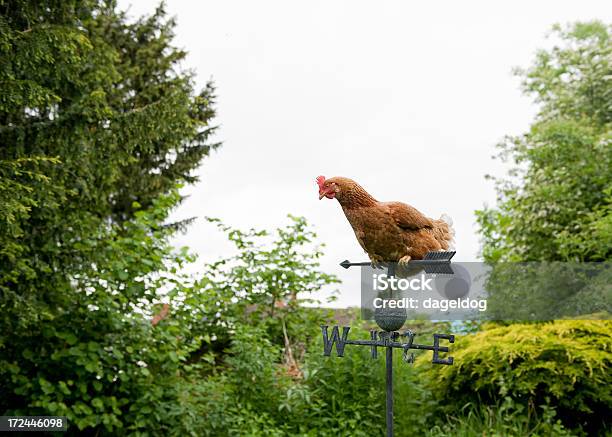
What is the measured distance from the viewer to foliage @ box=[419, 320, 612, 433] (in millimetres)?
4105

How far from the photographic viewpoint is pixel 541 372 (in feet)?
13.7

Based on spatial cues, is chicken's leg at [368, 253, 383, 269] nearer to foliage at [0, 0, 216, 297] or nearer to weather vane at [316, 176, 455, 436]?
weather vane at [316, 176, 455, 436]

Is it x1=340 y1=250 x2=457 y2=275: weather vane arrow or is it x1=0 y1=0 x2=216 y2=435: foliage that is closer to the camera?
x1=340 y1=250 x2=457 y2=275: weather vane arrow

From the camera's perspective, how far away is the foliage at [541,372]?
411 cm

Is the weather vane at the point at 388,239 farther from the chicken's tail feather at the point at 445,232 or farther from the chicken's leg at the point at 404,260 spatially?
the chicken's tail feather at the point at 445,232

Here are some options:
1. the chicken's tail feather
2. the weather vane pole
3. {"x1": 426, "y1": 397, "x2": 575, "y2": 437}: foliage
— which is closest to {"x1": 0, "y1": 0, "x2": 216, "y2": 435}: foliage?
A: {"x1": 426, "y1": 397, "x2": 575, "y2": 437}: foliage

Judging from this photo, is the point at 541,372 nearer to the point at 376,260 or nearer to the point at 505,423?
the point at 505,423

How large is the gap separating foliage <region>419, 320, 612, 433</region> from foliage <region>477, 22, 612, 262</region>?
1014 millimetres

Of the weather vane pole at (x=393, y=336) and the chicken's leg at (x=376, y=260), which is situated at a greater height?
the chicken's leg at (x=376, y=260)

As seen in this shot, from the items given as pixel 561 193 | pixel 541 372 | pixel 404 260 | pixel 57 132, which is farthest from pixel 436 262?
pixel 561 193

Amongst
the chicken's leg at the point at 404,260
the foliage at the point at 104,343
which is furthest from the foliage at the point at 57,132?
the chicken's leg at the point at 404,260

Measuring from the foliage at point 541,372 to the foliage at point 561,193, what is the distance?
3.33 ft

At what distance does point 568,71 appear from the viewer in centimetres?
840

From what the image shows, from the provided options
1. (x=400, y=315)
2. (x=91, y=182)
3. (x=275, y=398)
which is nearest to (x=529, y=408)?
(x=275, y=398)
